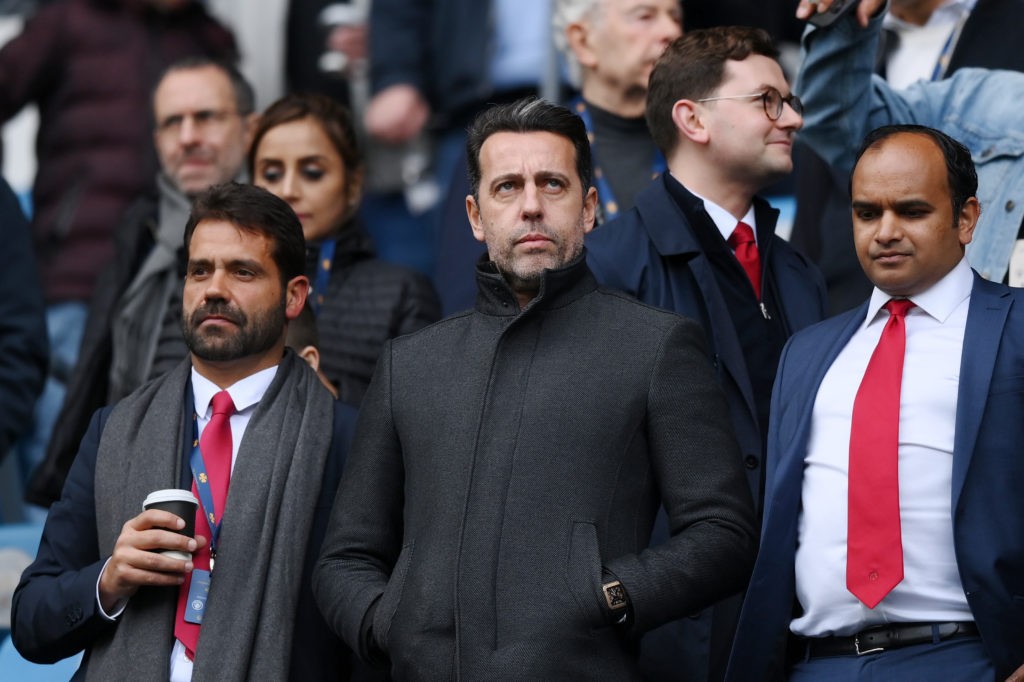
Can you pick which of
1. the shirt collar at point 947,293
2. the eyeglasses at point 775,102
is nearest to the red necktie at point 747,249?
the eyeglasses at point 775,102

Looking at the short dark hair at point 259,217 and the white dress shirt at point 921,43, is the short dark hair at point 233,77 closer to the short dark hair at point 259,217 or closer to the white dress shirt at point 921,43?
the short dark hair at point 259,217

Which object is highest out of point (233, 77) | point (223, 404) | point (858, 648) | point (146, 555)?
point (233, 77)

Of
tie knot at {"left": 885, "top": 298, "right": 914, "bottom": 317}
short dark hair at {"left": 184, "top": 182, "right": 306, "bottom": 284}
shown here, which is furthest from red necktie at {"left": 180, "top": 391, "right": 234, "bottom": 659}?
tie knot at {"left": 885, "top": 298, "right": 914, "bottom": 317}

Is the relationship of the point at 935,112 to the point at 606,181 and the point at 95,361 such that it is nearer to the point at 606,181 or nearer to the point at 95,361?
the point at 606,181

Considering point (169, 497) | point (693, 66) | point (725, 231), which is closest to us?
point (169, 497)

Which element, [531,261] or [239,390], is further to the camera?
[239,390]

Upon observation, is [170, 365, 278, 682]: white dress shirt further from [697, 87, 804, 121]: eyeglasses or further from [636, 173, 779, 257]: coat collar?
[697, 87, 804, 121]: eyeglasses

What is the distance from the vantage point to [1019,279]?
4977 mm

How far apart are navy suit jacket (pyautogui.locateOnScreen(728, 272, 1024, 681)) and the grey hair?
7.71 ft

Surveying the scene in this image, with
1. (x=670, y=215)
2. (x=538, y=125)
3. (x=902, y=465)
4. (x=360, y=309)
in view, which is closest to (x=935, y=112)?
(x=670, y=215)

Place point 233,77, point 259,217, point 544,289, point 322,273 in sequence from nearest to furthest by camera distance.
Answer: point 544,289, point 259,217, point 322,273, point 233,77

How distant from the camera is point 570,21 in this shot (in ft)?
21.5

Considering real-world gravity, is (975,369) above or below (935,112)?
below

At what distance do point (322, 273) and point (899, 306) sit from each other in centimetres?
219
